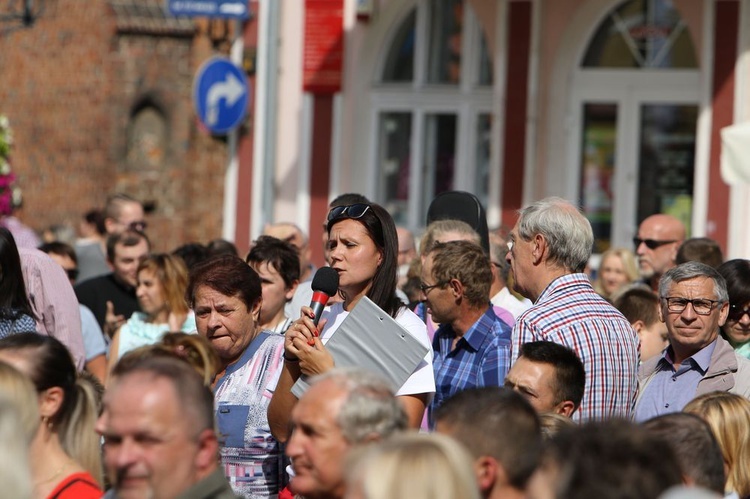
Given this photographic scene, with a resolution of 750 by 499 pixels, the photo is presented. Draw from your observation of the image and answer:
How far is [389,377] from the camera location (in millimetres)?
5301

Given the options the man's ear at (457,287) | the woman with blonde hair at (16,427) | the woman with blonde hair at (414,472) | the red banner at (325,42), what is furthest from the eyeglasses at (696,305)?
the red banner at (325,42)

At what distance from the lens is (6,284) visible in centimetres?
676

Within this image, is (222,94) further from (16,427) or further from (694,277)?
(16,427)

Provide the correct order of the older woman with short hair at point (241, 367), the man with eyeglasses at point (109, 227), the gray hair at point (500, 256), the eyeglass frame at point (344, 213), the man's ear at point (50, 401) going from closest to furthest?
the man's ear at point (50, 401) < the older woman with short hair at point (241, 367) < the eyeglass frame at point (344, 213) < the gray hair at point (500, 256) < the man with eyeglasses at point (109, 227)

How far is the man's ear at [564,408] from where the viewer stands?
17.7 ft

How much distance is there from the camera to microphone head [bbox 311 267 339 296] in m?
5.38

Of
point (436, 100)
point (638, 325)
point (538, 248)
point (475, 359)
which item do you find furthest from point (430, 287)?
point (436, 100)

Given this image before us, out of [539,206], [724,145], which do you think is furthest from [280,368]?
[724,145]

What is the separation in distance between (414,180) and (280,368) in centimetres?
1075

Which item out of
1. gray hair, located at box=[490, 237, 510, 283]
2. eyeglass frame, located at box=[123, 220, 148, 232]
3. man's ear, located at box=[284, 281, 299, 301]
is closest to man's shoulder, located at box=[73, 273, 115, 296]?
eyeglass frame, located at box=[123, 220, 148, 232]

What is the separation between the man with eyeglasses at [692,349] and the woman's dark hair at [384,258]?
136 cm

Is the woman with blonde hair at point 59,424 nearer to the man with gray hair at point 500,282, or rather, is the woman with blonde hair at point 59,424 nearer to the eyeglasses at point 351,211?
the eyeglasses at point 351,211

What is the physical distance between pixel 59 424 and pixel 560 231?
89.5 inches

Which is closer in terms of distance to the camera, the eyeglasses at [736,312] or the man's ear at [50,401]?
the man's ear at [50,401]
